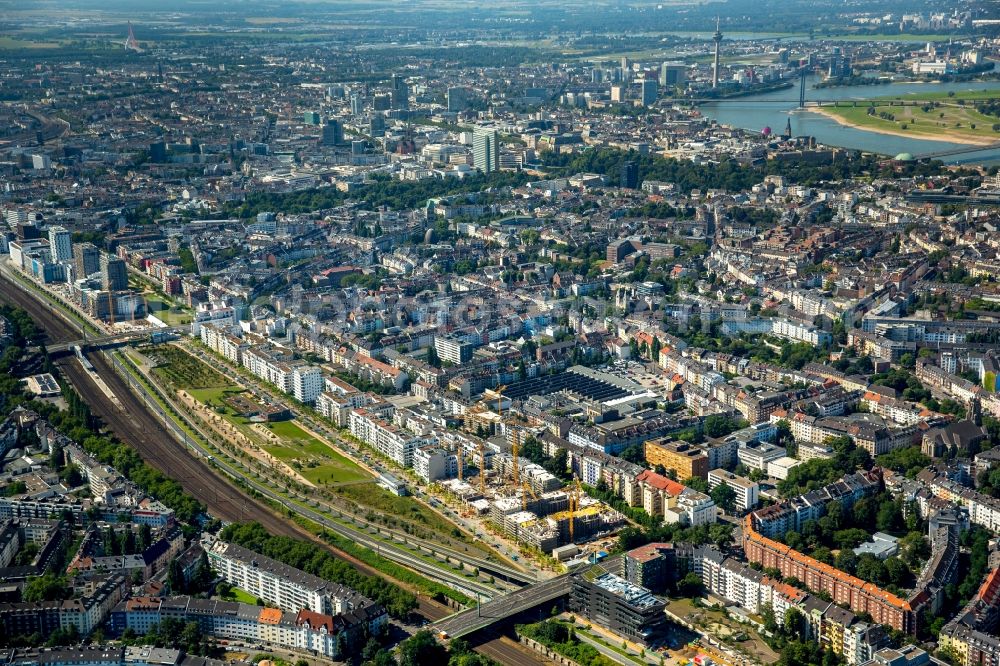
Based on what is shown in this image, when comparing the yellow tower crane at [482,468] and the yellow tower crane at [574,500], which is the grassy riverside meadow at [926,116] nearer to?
the yellow tower crane at [482,468]

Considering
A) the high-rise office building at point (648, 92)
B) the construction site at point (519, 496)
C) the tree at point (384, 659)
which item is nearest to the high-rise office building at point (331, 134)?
the high-rise office building at point (648, 92)

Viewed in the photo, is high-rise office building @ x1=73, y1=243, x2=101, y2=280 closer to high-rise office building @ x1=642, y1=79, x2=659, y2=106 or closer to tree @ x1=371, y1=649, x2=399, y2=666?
tree @ x1=371, y1=649, x2=399, y2=666

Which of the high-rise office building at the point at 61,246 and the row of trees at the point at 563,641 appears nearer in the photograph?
the row of trees at the point at 563,641

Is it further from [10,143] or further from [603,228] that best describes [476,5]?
[603,228]

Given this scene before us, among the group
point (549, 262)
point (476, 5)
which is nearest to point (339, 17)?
point (476, 5)

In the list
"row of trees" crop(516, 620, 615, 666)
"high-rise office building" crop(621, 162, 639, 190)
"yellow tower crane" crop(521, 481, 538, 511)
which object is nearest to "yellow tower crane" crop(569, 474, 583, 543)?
"yellow tower crane" crop(521, 481, 538, 511)

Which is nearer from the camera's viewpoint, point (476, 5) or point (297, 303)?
point (297, 303)
